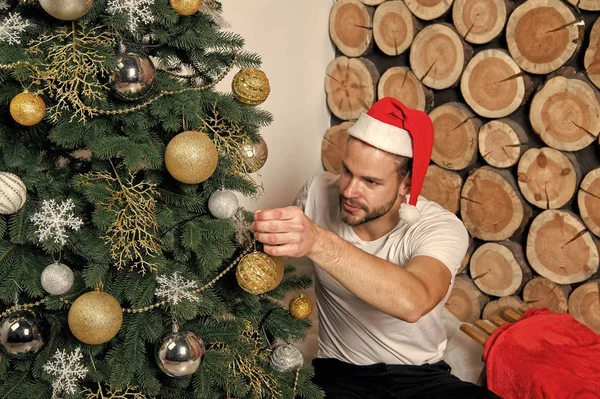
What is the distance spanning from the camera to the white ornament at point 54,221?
3.42 ft

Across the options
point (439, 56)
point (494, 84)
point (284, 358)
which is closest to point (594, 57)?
point (494, 84)

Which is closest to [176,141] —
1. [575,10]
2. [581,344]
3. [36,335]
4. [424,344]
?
[36,335]

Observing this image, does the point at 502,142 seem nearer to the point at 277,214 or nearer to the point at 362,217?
the point at 362,217

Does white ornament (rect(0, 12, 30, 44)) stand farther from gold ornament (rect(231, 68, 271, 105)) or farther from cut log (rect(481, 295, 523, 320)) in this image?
cut log (rect(481, 295, 523, 320))

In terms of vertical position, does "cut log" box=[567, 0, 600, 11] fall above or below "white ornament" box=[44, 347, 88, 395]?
above

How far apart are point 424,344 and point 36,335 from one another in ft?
3.58

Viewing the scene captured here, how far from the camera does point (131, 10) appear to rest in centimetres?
105

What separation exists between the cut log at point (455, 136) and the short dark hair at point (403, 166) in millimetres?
649

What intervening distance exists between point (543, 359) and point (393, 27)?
142 centimetres

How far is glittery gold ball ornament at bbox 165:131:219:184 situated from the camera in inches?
41.4

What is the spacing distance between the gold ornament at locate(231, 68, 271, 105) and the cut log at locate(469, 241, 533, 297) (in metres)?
1.38

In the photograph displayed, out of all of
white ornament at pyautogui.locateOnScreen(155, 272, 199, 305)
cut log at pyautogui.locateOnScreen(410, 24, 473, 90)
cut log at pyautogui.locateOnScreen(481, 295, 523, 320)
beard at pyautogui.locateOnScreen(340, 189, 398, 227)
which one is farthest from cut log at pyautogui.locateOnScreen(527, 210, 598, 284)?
white ornament at pyautogui.locateOnScreen(155, 272, 199, 305)

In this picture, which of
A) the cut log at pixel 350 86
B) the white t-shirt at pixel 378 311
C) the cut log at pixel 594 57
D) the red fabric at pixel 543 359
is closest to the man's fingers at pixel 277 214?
the white t-shirt at pixel 378 311

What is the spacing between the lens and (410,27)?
2.41 m
